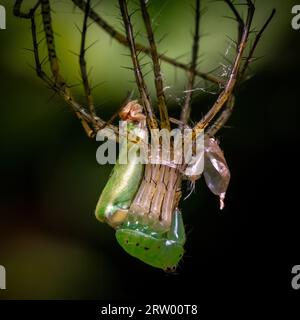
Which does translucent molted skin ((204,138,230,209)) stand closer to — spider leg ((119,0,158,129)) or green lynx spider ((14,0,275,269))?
green lynx spider ((14,0,275,269))

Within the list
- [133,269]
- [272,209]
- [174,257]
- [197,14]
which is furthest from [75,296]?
[197,14]

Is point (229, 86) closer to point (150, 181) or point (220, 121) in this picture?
point (220, 121)

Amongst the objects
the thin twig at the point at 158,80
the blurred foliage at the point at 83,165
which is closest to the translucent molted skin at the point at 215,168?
the thin twig at the point at 158,80

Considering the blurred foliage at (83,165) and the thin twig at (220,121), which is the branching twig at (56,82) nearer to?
the thin twig at (220,121)

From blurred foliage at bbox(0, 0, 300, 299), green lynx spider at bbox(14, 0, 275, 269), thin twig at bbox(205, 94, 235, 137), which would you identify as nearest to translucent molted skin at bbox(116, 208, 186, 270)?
green lynx spider at bbox(14, 0, 275, 269)

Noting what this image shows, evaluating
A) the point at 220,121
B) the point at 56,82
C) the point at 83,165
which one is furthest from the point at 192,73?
the point at 83,165

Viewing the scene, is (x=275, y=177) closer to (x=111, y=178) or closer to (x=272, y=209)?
(x=272, y=209)
